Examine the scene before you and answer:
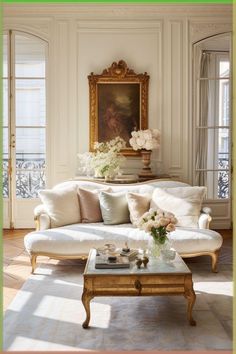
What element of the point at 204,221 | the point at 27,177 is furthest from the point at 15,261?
the point at 27,177

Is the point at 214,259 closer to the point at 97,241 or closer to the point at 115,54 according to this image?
the point at 97,241

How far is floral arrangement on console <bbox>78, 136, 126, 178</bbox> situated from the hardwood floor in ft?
4.62

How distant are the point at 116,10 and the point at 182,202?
3487mm

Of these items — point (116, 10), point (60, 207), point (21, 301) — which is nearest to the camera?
point (21, 301)

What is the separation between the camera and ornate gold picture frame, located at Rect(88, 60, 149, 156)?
7.74 meters

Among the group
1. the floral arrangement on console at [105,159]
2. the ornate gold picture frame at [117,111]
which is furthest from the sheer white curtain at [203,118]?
the floral arrangement on console at [105,159]

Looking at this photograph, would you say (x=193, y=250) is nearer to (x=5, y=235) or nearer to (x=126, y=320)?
(x=126, y=320)

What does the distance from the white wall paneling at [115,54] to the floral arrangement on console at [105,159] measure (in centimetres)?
32

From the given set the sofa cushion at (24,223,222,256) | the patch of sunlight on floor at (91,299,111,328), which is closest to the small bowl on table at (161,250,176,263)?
the patch of sunlight on floor at (91,299,111,328)

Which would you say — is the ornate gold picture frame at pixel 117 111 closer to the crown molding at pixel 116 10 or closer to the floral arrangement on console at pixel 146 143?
the floral arrangement on console at pixel 146 143

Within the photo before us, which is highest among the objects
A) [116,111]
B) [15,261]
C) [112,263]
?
[116,111]

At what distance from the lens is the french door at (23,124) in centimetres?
779

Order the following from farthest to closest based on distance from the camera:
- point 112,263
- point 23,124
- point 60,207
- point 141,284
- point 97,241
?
1. point 23,124
2. point 60,207
3. point 97,241
4. point 112,263
5. point 141,284

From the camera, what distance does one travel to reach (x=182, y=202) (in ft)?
18.8
